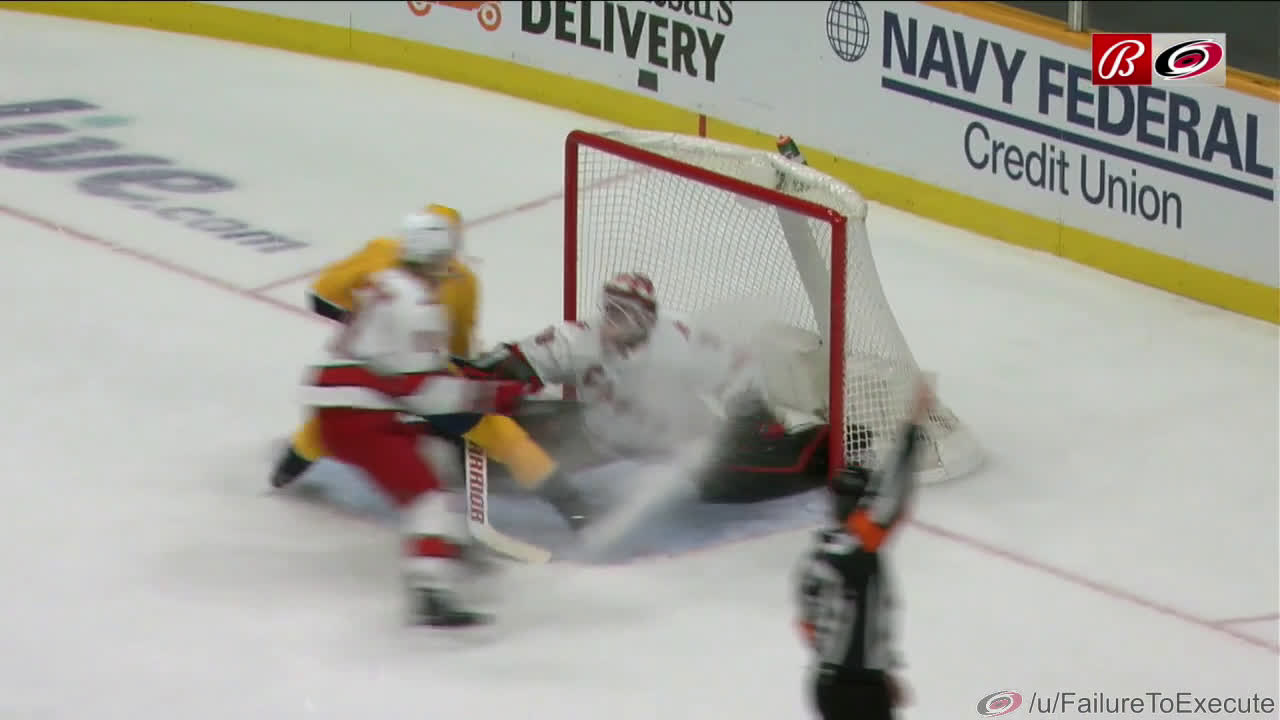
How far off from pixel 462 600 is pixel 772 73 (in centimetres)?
415

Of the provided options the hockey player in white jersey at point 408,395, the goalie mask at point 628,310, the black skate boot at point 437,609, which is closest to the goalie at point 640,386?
the goalie mask at point 628,310

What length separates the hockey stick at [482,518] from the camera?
599cm

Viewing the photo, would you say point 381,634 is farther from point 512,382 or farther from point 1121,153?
point 1121,153

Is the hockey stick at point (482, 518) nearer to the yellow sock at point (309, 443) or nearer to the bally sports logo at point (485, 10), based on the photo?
the yellow sock at point (309, 443)

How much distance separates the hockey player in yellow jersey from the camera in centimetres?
594

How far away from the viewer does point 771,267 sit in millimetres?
6680

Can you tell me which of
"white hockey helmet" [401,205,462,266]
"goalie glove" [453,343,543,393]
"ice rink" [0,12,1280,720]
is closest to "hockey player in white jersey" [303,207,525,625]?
"white hockey helmet" [401,205,462,266]

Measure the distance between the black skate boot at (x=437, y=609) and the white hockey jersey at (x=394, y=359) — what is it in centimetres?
45

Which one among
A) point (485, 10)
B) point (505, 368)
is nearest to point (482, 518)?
point (505, 368)

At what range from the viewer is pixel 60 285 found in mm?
7949

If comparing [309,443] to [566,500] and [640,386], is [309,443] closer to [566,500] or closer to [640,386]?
[566,500]

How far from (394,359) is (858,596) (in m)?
1.65

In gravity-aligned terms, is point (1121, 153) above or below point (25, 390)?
above

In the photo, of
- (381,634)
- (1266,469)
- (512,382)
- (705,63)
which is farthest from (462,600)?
(705,63)
